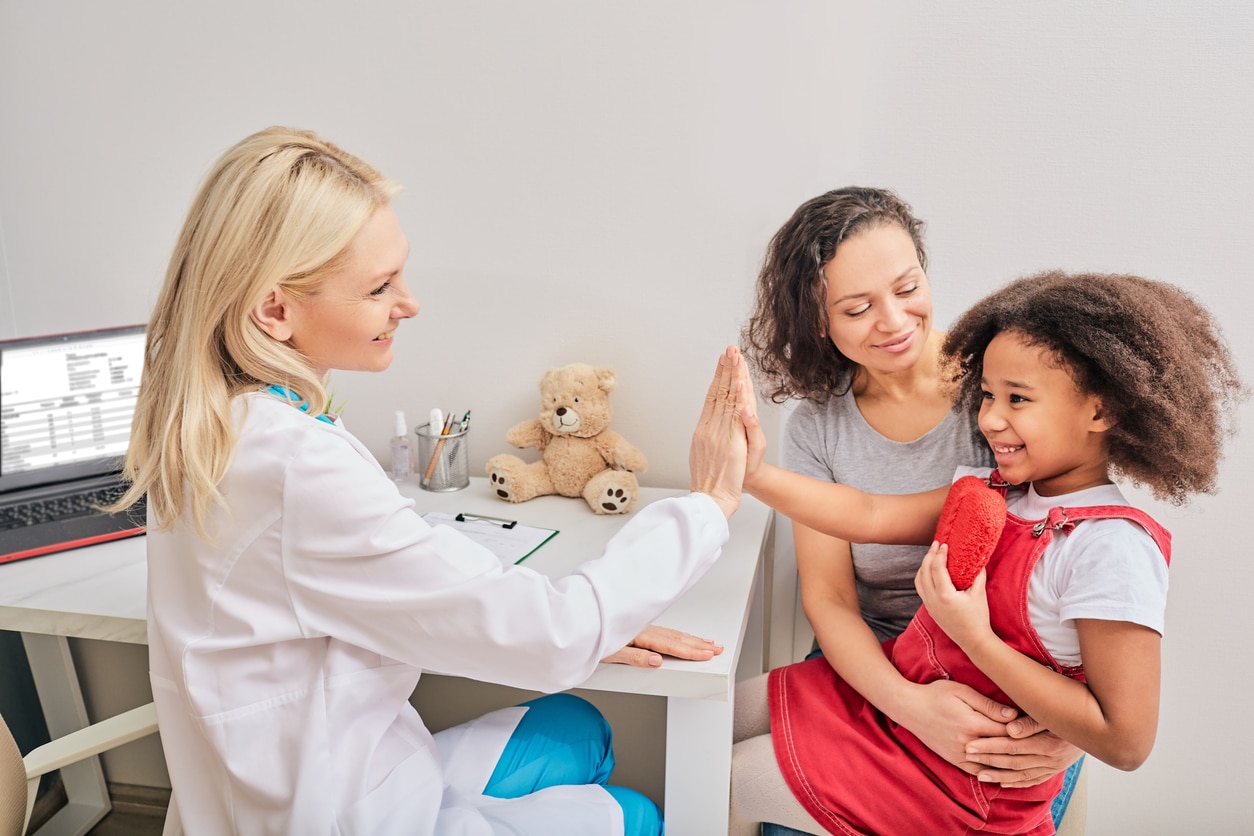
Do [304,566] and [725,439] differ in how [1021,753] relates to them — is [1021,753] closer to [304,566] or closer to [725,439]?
[725,439]

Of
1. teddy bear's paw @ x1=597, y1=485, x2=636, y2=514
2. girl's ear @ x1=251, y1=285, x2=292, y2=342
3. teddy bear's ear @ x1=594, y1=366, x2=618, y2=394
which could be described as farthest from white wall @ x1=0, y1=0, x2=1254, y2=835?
girl's ear @ x1=251, y1=285, x2=292, y2=342

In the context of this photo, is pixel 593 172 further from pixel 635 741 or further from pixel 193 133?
pixel 635 741

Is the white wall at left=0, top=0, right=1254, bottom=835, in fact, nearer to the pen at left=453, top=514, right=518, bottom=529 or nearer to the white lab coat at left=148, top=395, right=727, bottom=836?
the pen at left=453, top=514, right=518, bottom=529

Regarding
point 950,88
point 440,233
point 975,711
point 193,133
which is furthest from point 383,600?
point 193,133

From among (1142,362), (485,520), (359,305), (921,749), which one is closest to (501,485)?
(485,520)

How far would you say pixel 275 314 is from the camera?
1.04m

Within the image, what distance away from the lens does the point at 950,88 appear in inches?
58.0

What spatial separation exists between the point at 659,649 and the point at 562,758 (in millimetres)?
255

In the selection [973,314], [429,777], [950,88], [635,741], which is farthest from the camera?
[635,741]

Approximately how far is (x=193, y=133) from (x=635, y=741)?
1.60 metres

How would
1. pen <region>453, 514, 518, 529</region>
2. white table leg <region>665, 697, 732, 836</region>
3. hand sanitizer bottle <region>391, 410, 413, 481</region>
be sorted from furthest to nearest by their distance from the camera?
hand sanitizer bottle <region>391, 410, 413, 481</region>
pen <region>453, 514, 518, 529</region>
white table leg <region>665, 697, 732, 836</region>

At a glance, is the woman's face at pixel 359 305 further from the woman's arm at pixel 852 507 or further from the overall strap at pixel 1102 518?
the overall strap at pixel 1102 518

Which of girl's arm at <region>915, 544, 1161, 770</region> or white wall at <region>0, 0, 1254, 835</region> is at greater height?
white wall at <region>0, 0, 1254, 835</region>

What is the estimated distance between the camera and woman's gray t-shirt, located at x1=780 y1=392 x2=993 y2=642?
1.35 metres
